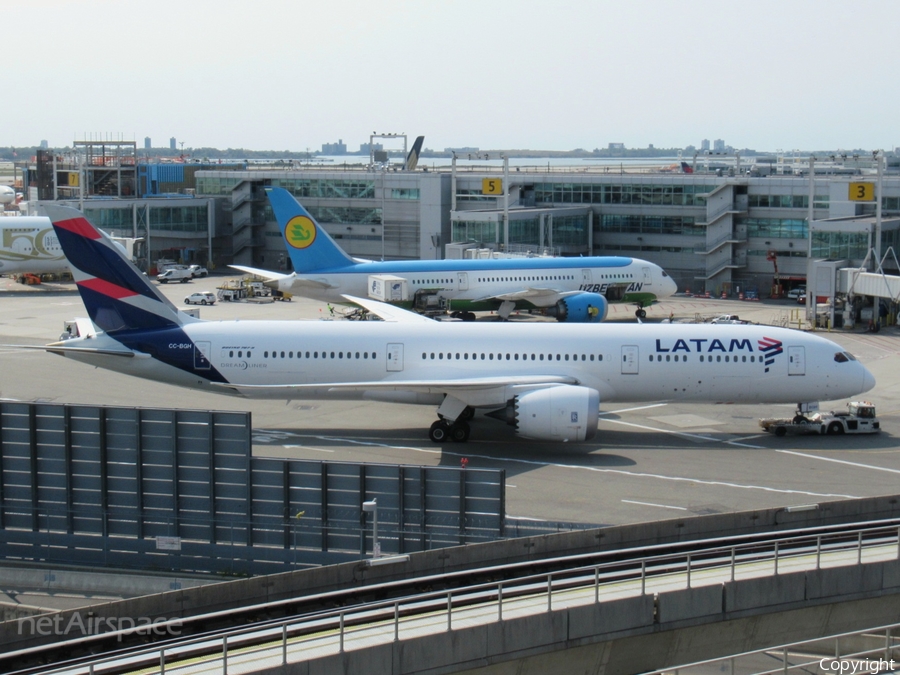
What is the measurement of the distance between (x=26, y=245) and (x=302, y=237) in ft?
98.2

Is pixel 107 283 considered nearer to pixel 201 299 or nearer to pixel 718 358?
pixel 718 358

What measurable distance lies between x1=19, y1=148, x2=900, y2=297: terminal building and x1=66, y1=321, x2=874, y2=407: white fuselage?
32382mm

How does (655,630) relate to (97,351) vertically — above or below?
below

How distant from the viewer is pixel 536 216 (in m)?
85.5

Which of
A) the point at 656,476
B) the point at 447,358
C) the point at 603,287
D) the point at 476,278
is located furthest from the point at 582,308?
the point at 656,476

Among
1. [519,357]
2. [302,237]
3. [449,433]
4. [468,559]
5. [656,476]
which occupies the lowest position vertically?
[656,476]

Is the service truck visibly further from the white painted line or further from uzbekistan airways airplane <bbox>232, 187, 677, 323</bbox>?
uzbekistan airways airplane <bbox>232, 187, 677, 323</bbox>

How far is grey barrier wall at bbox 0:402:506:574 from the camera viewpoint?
1022 inches

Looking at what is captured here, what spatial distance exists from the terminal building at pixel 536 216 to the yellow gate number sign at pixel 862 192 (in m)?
0.10

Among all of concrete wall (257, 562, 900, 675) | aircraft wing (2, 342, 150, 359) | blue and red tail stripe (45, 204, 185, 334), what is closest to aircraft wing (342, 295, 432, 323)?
blue and red tail stripe (45, 204, 185, 334)

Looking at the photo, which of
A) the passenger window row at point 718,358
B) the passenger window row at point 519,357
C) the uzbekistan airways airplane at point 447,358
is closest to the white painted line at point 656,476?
the uzbekistan airways airplane at point 447,358

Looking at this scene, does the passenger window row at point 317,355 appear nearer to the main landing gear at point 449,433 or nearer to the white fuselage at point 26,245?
the main landing gear at point 449,433

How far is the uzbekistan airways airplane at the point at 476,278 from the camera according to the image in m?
66.4

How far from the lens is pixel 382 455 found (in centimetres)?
3725
